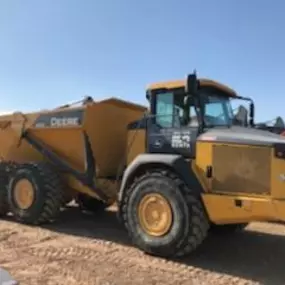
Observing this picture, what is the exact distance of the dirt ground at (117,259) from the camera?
6.42 m

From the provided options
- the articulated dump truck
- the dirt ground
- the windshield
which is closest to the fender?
the articulated dump truck

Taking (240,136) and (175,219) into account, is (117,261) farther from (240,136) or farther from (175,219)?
(240,136)

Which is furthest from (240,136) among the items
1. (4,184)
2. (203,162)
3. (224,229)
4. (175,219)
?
(4,184)

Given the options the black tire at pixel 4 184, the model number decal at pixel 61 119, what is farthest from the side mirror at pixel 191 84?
the black tire at pixel 4 184

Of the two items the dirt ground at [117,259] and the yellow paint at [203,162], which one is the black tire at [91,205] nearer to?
the dirt ground at [117,259]

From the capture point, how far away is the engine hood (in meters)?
6.93

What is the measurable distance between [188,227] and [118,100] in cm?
347

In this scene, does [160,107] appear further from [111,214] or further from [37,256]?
[111,214]

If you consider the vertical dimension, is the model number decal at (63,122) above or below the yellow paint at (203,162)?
above

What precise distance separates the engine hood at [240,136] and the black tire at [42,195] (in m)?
3.41

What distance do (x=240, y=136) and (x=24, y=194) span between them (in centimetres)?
473

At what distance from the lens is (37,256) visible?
24.1 ft

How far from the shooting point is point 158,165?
25.6 ft

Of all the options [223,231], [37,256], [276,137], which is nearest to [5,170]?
[37,256]
